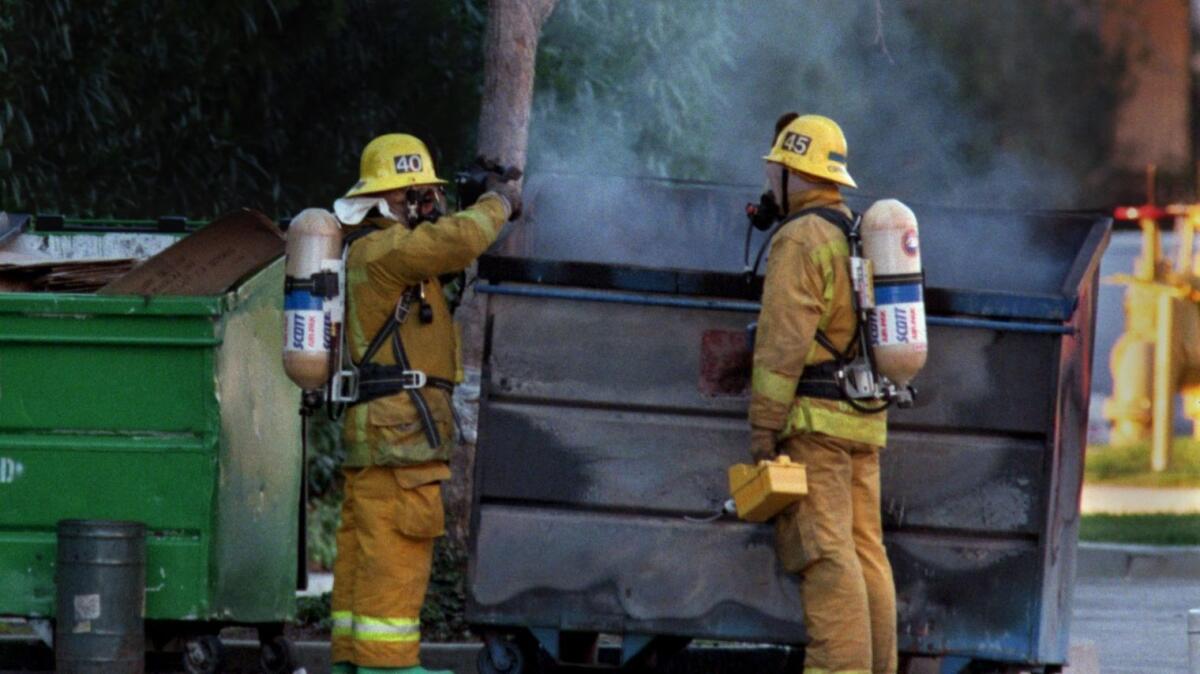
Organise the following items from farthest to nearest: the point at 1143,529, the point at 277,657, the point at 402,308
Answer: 1. the point at 1143,529
2. the point at 277,657
3. the point at 402,308

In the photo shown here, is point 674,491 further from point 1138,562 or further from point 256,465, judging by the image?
point 1138,562

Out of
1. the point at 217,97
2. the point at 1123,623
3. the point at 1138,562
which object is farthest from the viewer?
the point at 1138,562

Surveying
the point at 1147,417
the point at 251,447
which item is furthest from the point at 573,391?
the point at 1147,417

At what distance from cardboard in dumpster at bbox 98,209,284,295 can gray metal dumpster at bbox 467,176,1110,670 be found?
0.90 meters

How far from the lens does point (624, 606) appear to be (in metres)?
6.45

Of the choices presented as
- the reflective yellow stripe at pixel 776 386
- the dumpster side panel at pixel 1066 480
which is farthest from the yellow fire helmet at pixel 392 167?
the dumpster side panel at pixel 1066 480

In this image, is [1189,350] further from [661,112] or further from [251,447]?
[251,447]

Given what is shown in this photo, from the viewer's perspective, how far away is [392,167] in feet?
21.2

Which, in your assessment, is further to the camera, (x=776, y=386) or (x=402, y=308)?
(x=402, y=308)

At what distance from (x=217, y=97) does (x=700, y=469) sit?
5000mm

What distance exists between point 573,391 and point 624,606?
0.66 m

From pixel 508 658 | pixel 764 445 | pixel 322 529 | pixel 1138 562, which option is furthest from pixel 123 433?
pixel 1138 562

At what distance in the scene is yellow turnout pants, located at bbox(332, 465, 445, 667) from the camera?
6.36 meters

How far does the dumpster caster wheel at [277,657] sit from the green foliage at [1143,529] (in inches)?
265
